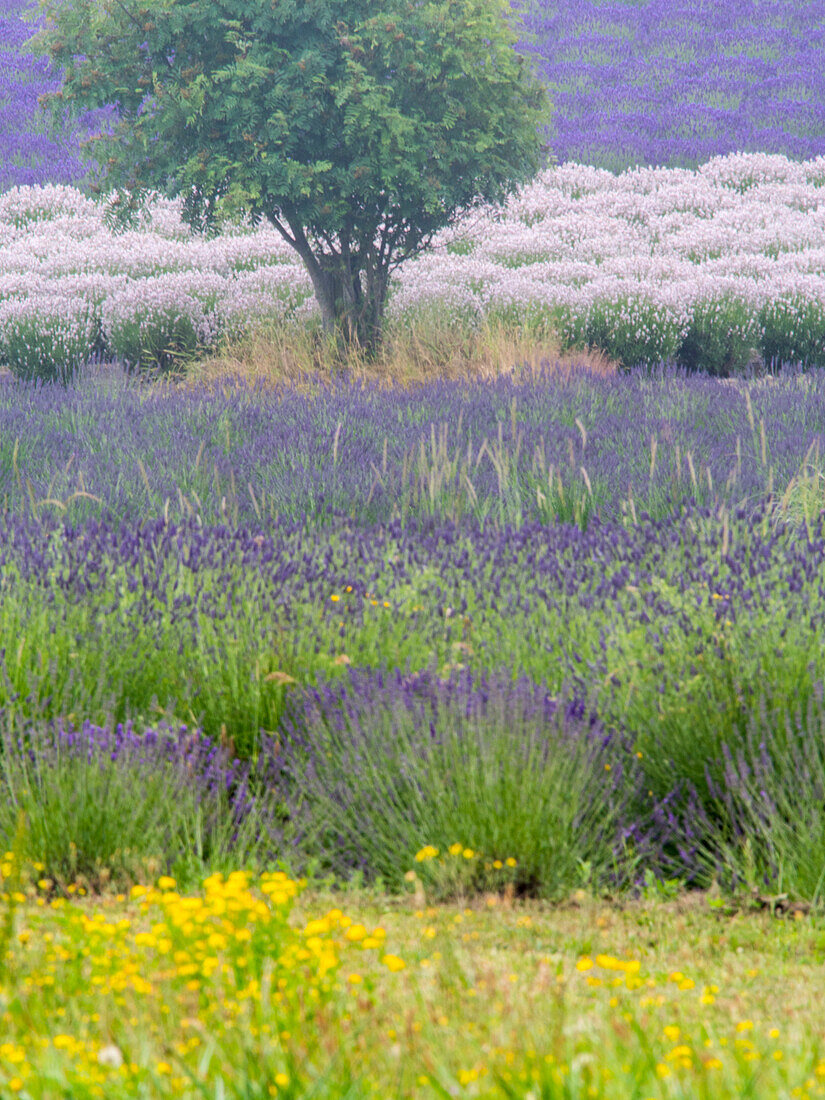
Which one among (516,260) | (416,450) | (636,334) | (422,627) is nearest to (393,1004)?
(422,627)

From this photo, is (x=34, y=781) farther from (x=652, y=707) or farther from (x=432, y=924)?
(x=652, y=707)

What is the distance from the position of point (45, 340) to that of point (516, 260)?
737cm

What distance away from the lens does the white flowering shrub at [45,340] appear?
10.5 metres

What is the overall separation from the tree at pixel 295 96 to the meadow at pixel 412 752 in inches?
89.4

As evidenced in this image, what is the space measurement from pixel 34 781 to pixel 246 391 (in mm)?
5752

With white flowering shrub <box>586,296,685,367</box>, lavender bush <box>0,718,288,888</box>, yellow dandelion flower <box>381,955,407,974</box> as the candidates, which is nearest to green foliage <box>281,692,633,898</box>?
lavender bush <box>0,718,288,888</box>

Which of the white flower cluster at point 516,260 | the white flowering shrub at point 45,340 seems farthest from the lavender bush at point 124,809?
the white flowering shrub at point 45,340

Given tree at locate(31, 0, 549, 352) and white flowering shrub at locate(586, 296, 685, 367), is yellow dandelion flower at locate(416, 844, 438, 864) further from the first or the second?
white flowering shrub at locate(586, 296, 685, 367)

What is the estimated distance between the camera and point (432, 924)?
2.17 m

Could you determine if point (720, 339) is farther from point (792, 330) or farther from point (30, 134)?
point (30, 134)

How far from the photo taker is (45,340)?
10773 mm

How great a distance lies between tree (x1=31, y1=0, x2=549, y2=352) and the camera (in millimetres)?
8328

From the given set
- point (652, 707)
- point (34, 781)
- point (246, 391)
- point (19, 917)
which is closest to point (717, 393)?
point (246, 391)

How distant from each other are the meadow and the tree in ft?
7.45
